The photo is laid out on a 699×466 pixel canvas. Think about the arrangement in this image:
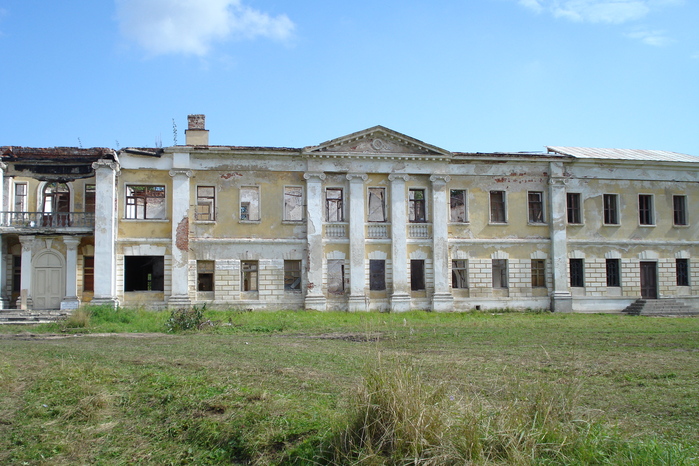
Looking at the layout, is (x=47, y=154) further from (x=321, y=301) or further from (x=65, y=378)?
(x=65, y=378)

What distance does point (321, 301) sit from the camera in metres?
24.1

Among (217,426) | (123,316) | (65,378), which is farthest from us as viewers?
(123,316)

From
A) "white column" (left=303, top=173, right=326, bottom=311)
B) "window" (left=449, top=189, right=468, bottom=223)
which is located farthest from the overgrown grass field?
"window" (left=449, top=189, right=468, bottom=223)

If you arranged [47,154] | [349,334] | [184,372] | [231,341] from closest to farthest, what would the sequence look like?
[184,372] → [231,341] → [349,334] → [47,154]

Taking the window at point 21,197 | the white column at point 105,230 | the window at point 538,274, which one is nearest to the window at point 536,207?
the window at point 538,274

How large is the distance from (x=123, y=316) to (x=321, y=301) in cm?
790

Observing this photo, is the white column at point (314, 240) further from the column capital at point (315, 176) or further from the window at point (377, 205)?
the window at point (377, 205)

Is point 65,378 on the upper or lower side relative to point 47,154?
lower

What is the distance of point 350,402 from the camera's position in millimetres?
5363

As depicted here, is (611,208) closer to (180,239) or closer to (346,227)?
(346,227)

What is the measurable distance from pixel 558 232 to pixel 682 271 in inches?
278

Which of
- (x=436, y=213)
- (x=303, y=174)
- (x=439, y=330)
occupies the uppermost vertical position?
(x=303, y=174)

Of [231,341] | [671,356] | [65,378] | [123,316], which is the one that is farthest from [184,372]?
[123,316]

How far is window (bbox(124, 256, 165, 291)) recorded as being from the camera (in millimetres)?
23703
